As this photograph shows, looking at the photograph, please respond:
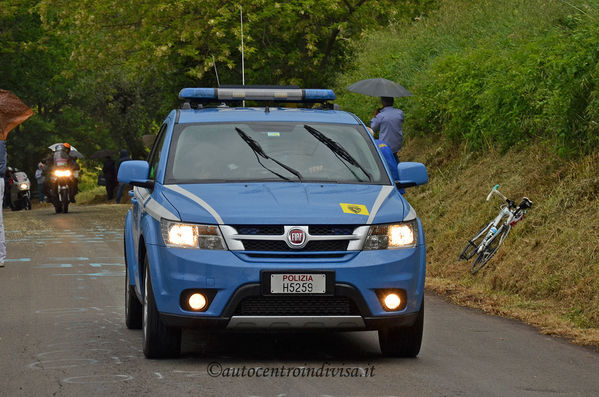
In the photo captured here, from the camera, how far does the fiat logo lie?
7.84 meters

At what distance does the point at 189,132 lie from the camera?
9.38 metres

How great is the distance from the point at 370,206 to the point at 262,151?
1334mm

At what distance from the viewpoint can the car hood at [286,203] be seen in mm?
7902

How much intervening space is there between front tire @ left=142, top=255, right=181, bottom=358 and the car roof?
1720 mm

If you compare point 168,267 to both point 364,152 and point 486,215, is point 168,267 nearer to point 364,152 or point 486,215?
point 364,152

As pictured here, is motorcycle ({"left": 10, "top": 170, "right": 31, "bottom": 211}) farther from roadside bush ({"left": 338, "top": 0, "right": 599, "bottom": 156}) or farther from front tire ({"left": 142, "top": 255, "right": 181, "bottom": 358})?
front tire ({"left": 142, "top": 255, "right": 181, "bottom": 358})

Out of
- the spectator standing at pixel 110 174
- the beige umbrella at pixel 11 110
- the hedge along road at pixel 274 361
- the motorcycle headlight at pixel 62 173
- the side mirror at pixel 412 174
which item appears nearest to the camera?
the hedge along road at pixel 274 361

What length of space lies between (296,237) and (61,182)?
2452cm

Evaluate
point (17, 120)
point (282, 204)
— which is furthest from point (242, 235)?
point (17, 120)

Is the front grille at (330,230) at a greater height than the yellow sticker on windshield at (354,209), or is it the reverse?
the yellow sticker on windshield at (354,209)

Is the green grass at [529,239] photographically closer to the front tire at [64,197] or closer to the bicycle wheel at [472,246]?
the bicycle wheel at [472,246]

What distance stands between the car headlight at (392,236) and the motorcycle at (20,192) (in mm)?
38848

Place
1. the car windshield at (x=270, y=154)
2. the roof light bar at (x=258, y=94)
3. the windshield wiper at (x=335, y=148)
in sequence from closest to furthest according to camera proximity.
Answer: the car windshield at (x=270, y=154), the windshield wiper at (x=335, y=148), the roof light bar at (x=258, y=94)

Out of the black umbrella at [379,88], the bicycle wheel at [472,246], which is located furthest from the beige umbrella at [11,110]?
the bicycle wheel at [472,246]
